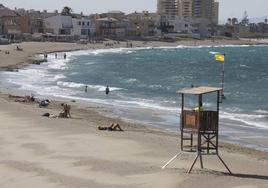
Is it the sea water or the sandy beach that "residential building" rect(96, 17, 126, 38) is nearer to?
the sea water

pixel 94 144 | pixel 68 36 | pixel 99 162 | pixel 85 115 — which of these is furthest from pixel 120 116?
pixel 68 36

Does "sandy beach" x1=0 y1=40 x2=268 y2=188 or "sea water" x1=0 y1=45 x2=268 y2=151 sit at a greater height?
"sandy beach" x1=0 y1=40 x2=268 y2=188

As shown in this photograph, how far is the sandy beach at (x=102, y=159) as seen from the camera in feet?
60.1

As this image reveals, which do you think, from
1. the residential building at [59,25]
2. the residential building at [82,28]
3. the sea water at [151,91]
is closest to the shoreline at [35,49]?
the sea water at [151,91]

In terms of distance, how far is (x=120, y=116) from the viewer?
37188 mm

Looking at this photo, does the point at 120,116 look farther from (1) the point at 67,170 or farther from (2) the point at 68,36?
(2) the point at 68,36

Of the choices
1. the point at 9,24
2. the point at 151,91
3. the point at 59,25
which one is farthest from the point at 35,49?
the point at 151,91

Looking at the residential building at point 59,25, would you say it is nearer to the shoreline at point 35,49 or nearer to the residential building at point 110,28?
the shoreline at point 35,49

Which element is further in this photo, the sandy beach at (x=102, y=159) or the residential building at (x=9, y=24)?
the residential building at (x=9, y=24)

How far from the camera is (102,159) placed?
70.2 feet

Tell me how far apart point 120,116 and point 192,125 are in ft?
59.0

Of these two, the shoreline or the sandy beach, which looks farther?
the shoreline

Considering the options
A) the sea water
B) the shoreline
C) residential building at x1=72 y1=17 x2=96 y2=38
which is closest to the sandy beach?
the sea water

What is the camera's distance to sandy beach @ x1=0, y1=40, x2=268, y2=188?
1833 cm
